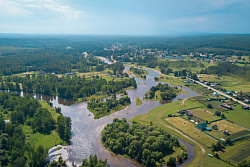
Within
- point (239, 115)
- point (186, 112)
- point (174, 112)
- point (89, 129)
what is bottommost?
point (89, 129)

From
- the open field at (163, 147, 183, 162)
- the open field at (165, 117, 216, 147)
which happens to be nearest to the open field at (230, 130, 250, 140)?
the open field at (165, 117, 216, 147)

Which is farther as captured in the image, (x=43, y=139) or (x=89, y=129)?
(x=89, y=129)

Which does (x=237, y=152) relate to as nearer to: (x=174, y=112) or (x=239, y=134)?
(x=239, y=134)

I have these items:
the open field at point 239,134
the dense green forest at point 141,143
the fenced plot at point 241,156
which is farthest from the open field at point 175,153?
the open field at point 239,134

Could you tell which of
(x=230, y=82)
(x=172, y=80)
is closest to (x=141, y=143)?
(x=172, y=80)

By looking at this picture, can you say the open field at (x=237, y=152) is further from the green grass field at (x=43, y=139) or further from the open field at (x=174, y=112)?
the green grass field at (x=43, y=139)

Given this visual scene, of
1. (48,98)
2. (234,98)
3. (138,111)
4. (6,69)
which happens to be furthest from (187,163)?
(6,69)
